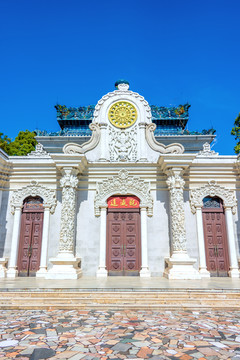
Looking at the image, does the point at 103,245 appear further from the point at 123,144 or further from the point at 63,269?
the point at 123,144

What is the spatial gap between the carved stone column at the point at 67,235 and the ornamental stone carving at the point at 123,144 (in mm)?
1929

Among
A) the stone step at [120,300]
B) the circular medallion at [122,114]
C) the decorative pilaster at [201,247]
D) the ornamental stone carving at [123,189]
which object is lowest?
the stone step at [120,300]

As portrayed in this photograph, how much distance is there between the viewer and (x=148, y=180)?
10500mm

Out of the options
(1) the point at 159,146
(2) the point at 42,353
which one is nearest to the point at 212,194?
(1) the point at 159,146

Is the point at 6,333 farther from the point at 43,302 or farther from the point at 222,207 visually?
the point at 222,207

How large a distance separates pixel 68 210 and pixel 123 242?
7.98ft

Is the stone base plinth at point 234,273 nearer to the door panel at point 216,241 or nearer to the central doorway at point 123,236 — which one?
the door panel at point 216,241

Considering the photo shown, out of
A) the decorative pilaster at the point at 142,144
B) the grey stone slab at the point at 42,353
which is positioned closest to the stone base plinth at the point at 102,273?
the decorative pilaster at the point at 142,144

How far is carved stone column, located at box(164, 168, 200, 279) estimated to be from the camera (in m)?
8.80

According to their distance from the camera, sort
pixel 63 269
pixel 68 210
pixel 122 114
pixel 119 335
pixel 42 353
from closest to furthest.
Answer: pixel 42 353 < pixel 119 335 < pixel 63 269 < pixel 68 210 < pixel 122 114

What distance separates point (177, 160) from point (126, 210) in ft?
9.05

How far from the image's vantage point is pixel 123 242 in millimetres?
10062

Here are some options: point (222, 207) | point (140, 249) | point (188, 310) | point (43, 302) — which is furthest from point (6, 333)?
point (222, 207)

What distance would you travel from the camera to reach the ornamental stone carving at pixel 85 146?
10.5 meters
